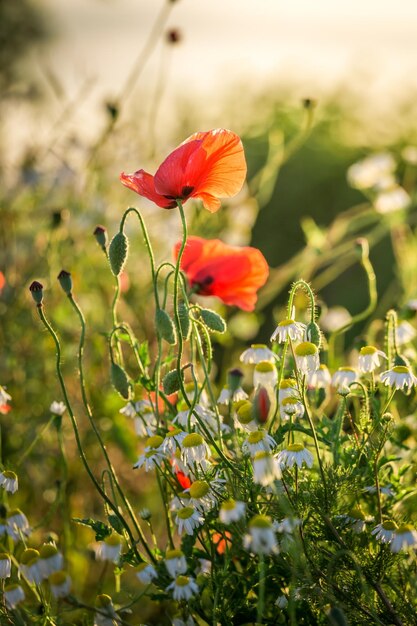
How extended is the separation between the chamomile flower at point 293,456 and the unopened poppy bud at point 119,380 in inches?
7.2

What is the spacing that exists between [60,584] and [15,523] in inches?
6.3

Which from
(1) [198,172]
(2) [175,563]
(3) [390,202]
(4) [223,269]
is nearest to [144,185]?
(1) [198,172]

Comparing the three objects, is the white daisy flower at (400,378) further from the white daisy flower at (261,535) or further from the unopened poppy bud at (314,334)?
the white daisy flower at (261,535)

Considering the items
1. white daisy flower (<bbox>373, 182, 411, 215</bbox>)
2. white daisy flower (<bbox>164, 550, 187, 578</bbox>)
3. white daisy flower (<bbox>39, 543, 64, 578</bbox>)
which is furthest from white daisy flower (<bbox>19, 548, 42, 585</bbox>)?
white daisy flower (<bbox>373, 182, 411, 215</bbox>)

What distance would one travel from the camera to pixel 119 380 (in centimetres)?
86

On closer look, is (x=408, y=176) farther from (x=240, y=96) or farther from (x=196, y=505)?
(x=196, y=505)

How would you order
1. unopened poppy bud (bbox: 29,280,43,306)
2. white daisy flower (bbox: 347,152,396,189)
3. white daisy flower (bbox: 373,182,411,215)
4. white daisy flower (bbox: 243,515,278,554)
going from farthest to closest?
1. white daisy flower (bbox: 347,152,396,189)
2. white daisy flower (bbox: 373,182,411,215)
3. unopened poppy bud (bbox: 29,280,43,306)
4. white daisy flower (bbox: 243,515,278,554)

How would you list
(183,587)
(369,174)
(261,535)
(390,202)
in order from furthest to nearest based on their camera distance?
(369,174)
(390,202)
(183,587)
(261,535)

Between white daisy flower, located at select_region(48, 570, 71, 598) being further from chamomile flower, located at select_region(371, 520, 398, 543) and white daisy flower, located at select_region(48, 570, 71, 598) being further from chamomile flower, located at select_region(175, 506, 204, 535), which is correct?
chamomile flower, located at select_region(371, 520, 398, 543)

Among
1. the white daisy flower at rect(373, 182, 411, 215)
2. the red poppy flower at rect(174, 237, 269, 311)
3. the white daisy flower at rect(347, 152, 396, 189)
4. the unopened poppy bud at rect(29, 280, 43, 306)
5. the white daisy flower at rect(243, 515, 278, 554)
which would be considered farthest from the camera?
the white daisy flower at rect(347, 152, 396, 189)

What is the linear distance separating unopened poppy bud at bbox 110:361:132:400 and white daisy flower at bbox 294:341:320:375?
0.62 ft

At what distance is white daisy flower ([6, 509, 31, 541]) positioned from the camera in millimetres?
841

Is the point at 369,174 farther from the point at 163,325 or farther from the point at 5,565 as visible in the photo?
the point at 5,565

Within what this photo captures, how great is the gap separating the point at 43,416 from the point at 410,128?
1.84 metres
